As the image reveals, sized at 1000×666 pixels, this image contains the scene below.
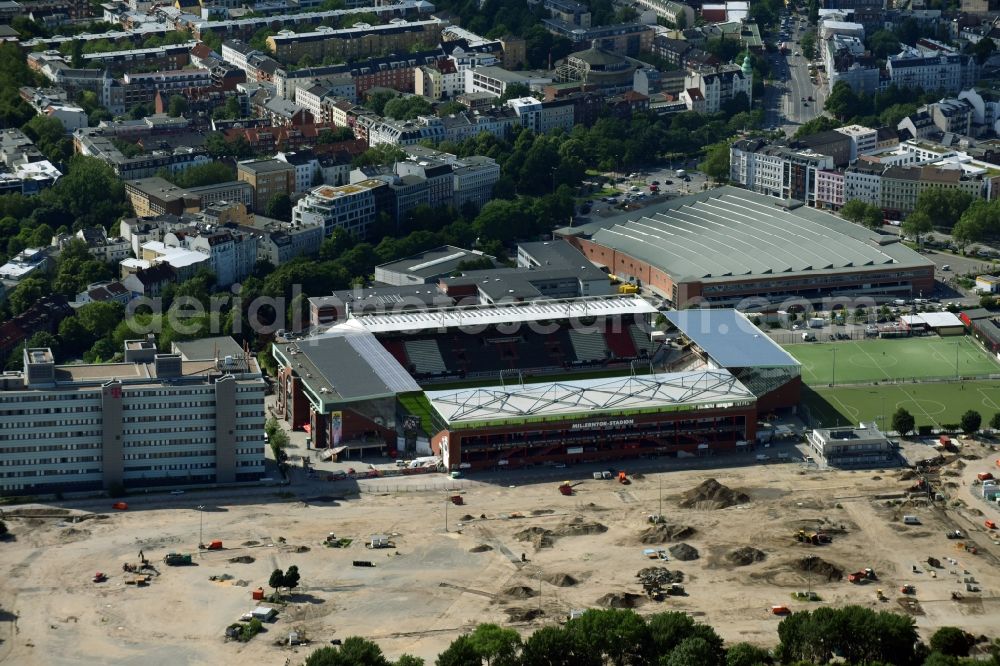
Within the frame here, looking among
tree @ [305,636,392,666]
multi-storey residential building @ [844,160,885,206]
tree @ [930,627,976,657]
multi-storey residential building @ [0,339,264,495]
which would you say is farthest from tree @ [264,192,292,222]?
tree @ [930,627,976,657]

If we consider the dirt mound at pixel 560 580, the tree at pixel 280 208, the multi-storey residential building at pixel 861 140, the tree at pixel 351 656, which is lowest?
the dirt mound at pixel 560 580


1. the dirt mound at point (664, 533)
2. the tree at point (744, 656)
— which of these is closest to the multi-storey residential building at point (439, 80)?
the dirt mound at point (664, 533)

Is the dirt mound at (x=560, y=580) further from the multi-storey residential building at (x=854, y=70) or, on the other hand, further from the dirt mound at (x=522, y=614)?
the multi-storey residential building at (x=854, y=70)

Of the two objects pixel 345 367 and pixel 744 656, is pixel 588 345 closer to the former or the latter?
pixel 345 367

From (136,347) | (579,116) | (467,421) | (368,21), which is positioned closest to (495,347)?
(467,421)

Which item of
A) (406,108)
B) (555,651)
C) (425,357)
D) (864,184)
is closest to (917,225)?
(864,184)

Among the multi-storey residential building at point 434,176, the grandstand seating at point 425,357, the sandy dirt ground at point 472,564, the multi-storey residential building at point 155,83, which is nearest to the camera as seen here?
the sandy dirt ground at point 472,564
